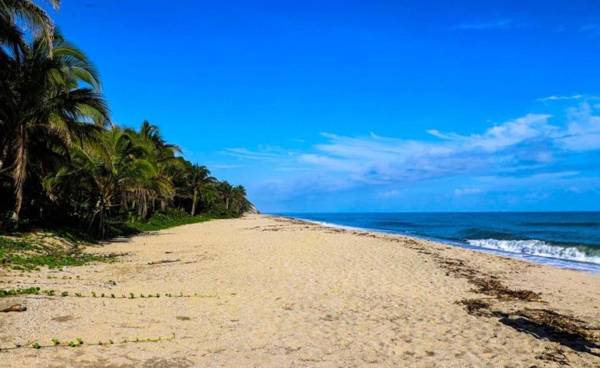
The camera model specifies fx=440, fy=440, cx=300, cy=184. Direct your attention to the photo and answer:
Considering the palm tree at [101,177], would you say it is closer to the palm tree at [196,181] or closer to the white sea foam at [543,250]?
the white sea foam at [543,250]

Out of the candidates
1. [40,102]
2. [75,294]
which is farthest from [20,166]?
[75,294]

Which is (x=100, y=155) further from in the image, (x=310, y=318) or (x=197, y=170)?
(x=197, y=170)

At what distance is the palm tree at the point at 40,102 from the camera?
13.0m

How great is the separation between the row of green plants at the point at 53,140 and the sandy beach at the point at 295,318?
17.4 ft

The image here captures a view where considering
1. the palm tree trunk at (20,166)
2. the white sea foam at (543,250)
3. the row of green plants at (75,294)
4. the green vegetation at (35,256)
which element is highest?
the palm tree trunk at (20,166)

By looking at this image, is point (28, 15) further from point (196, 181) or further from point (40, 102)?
point (196, 181)

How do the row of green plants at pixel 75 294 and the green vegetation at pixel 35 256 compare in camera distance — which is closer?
the row of green plants at pixel 75 294

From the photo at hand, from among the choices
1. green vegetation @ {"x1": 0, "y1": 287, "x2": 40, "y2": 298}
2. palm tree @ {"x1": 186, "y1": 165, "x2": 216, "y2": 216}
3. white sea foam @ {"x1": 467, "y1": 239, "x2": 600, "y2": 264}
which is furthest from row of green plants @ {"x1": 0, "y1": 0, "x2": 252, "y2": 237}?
palm tree @ {"x1": 186, "y1": 165, "x2": 216, "y2": 216}

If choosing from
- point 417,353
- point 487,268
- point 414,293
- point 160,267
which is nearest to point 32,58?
point 160,267

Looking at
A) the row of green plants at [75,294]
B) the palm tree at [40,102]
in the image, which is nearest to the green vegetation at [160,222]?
the palm tree at [40,102]

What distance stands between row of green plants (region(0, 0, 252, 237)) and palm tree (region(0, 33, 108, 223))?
0.03m

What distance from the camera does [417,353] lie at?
217 inches

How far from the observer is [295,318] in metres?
6.90

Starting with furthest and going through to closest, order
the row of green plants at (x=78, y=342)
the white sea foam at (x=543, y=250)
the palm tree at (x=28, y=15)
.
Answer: the white sea foam at (x=543, y=250) → the palm tree at (x=28, y=15) → the row of green plants at (x=78, y=342)
